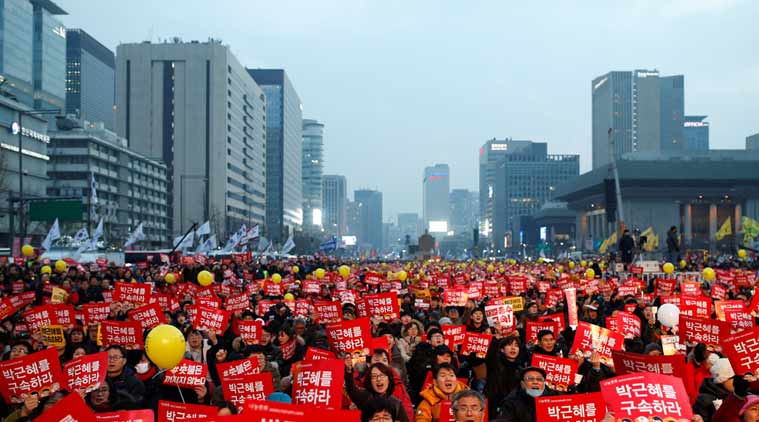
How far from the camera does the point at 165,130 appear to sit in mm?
123000

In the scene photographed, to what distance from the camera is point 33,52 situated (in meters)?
120

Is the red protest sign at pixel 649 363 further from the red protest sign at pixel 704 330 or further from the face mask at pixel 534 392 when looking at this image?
the red protest sign at pixel 704 330

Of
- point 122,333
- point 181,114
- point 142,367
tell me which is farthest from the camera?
point 181,114

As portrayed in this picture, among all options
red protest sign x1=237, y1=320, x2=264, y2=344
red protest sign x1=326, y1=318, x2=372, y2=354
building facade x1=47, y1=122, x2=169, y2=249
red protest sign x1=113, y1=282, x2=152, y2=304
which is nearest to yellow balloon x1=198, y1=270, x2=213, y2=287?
red protest sign x1=113, y1=282, x2=152, y2=304

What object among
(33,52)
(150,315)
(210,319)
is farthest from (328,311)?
(33,52)

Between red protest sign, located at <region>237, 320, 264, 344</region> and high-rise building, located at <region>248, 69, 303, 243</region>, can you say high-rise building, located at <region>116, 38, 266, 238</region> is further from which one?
red protest sign, located at <region>237, 320, 264, 344</region>

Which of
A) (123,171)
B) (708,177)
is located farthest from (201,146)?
(708,177)

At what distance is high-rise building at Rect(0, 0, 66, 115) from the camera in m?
105

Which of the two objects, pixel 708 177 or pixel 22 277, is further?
pixel 708 177

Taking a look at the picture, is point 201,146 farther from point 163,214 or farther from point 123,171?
point 123,171

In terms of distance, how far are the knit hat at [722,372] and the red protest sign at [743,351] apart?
0.09m

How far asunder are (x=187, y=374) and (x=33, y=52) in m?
122

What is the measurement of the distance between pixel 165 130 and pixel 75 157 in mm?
28045

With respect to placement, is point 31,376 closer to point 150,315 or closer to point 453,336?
point 150,315
